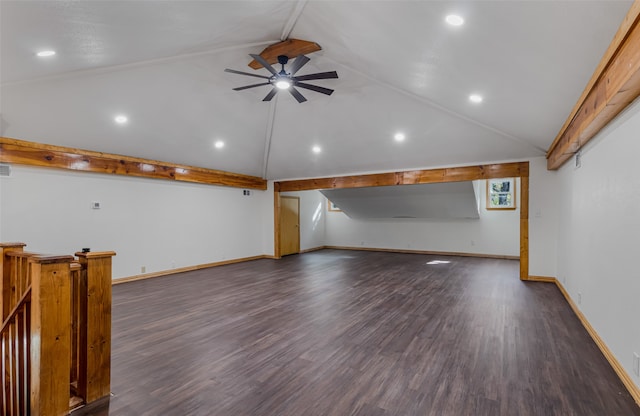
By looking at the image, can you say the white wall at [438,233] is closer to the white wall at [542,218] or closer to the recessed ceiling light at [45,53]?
the white wall at [542,218]

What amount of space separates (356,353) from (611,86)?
2767 mm

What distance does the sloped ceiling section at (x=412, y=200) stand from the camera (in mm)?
7719

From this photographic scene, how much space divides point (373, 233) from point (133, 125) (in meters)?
7.46

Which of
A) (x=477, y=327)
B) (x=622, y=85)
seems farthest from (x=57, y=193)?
(x=622, y=85)

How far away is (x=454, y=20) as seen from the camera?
2.24 m

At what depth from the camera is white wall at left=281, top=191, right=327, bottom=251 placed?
10.0m

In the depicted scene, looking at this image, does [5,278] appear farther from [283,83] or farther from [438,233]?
[438,233]

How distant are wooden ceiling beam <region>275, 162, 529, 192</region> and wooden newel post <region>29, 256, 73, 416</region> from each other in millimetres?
6125

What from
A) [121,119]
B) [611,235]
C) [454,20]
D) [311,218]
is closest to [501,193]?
[311,218]

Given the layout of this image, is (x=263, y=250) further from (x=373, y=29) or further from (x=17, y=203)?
(x=373, y=29)

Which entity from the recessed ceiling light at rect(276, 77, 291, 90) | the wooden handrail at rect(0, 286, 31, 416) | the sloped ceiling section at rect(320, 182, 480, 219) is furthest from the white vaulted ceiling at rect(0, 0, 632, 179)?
the wooden handrail at rect(0, 286, 31, 416)

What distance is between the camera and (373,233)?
400 inches

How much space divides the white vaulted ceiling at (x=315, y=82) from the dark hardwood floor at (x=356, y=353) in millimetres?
2367

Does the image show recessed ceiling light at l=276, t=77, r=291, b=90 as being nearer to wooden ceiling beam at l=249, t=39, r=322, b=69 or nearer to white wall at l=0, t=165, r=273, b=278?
wooden ceiling beam at l=249, t=39, r=322, b=69
